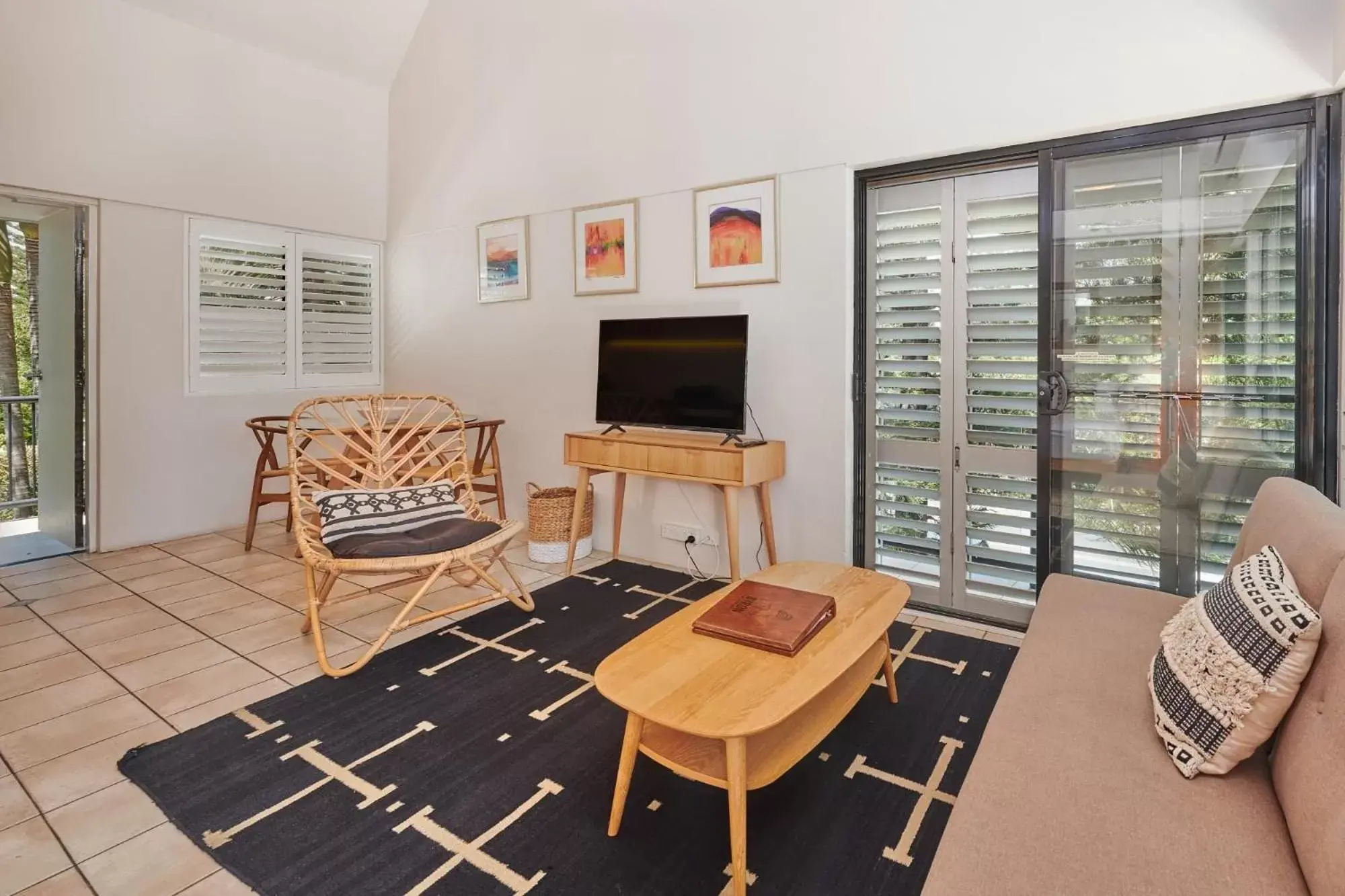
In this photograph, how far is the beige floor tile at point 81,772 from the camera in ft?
6.38

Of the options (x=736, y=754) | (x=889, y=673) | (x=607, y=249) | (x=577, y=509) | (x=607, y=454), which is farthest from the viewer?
(x=607, y=249)

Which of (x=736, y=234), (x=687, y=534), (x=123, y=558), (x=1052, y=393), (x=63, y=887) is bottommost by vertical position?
(x=63, y=887)

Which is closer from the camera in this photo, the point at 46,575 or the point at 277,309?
the point at 46,575

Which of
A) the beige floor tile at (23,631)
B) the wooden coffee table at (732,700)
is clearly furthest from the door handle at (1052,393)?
the beige floor tile at (23,631)

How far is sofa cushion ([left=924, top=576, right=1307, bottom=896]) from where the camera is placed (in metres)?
1.05

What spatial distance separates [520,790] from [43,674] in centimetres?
209

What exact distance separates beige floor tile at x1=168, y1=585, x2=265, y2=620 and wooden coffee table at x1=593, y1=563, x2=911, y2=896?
2507 millimetres

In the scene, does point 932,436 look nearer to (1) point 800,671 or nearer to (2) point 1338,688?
(1) point 800,671

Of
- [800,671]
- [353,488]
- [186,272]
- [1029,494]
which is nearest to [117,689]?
[353,488]

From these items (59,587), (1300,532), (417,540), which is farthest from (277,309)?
(1300,532)

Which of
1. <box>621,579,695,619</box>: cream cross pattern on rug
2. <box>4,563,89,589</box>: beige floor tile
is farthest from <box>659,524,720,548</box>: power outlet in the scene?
<box>4,563,89,589</box>: beige floor tile

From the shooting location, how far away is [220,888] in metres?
1.60

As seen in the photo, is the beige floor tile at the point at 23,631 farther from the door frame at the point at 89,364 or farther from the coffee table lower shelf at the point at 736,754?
the coffee table lower shelf at the point at 736,754

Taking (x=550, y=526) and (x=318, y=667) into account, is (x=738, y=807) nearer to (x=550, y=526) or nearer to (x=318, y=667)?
(x=318, y=667)
